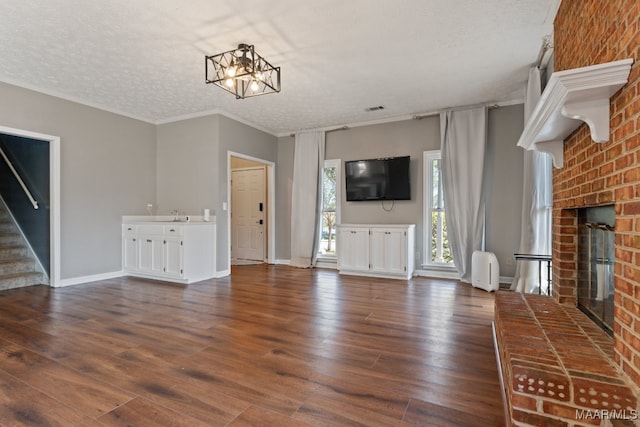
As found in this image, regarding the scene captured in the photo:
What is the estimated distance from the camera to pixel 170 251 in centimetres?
458

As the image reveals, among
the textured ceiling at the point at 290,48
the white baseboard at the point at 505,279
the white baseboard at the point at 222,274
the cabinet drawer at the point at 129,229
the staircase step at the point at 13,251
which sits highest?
the textured ceiling at the point at 290,48

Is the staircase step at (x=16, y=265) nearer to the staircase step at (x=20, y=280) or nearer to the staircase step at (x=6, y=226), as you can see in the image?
the staircase step at (x=20, y=280)

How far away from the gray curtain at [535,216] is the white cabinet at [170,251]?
4352mm

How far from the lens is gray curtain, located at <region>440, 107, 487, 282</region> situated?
4594 mm

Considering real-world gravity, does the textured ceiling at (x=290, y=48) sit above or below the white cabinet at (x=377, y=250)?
above

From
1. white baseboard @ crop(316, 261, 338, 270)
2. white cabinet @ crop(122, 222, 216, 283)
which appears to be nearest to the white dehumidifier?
white baseboard @ crop(316, 261, 338, 270)

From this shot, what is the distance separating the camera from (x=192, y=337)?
2.51 meters

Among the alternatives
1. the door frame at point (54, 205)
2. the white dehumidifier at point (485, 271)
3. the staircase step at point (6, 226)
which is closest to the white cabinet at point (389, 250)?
the white dehumidifier at point (485, 271)

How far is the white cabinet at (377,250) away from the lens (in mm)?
4801

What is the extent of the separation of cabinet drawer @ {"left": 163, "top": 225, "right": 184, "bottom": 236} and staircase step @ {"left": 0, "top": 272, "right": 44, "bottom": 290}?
1.84 metres

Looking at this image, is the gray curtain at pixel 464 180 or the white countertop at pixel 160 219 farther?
the white countertop at pixel 160 219

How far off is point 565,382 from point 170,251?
4.64m

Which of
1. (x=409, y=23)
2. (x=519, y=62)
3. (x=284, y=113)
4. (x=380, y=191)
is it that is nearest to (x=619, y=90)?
(x=409, y=23)

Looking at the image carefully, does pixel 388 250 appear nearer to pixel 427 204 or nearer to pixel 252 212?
pixel 427 204
